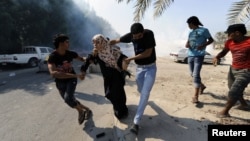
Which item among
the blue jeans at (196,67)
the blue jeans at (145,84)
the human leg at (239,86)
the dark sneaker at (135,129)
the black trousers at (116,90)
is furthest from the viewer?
the blue jeans at (196,67)

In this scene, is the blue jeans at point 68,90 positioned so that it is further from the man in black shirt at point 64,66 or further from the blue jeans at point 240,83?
the blue jeans at point 240,83

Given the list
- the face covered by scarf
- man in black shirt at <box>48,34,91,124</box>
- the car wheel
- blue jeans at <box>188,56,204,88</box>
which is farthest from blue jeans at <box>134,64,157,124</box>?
the car wheel

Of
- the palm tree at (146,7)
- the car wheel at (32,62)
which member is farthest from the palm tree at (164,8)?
the car wheel at (32,62)

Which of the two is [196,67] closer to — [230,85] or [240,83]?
[230,85]

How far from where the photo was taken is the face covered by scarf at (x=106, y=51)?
14.9 feet

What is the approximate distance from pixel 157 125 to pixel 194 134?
2.09 ft

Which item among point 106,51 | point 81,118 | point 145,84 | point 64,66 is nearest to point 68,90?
point 64,66

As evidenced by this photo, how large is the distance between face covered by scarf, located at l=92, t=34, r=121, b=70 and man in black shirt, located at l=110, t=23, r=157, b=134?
17.9 inches

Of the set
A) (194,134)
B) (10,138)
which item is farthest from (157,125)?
(10,138)

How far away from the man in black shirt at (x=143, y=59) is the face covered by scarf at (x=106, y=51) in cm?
46

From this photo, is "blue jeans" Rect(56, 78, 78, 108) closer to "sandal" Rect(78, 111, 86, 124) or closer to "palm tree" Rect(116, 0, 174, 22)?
"sandal" Rect(78, 111, 86, 124)

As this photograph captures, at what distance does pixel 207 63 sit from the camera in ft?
69.2

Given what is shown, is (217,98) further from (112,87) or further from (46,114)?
(46,114)

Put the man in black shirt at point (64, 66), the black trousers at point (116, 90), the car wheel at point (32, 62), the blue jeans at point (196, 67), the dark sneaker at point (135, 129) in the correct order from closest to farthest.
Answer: the dark sneaker at point (135, 129), the man in black shirt at point (64, 66), the black trousers at point (116, 90), the blue jeans at point (196, 67), the car wheel at point (32, 62)
